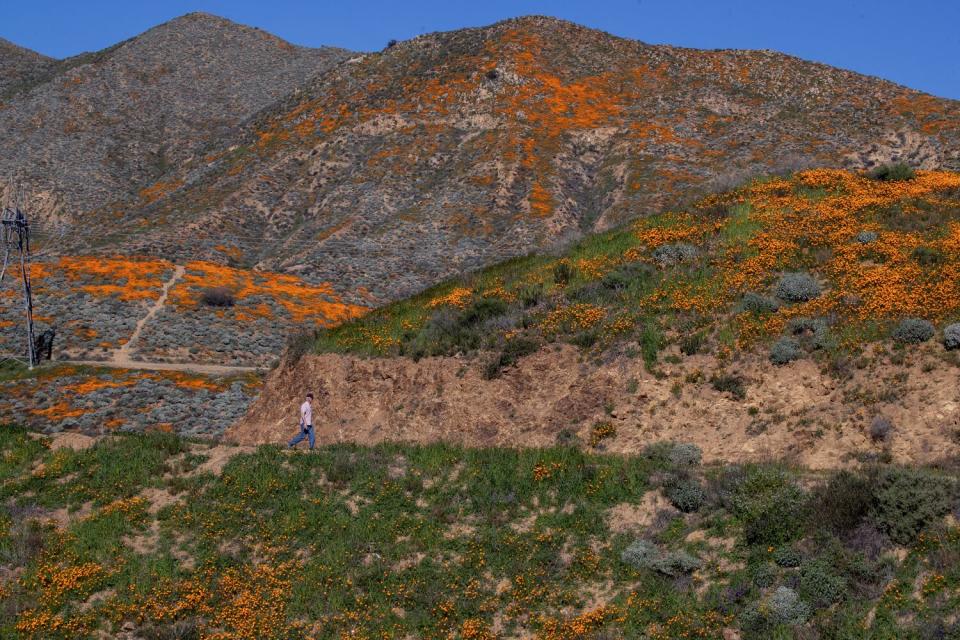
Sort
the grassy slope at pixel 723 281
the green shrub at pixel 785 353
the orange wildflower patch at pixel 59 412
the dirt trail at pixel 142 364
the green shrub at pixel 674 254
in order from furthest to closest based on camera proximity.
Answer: the dirt trail at pixel 142 364 → the orange wildflower patch at pixel 59 412 → the green shrub at pixel 674 254 → the grassy slope at pixel 723 281 → the green shrub at pixel 785 353

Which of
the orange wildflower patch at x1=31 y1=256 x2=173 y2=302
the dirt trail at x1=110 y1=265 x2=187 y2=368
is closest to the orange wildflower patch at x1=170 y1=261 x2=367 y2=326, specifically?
the dirt trail at x1=110 y1=265 x2=187 y2=368

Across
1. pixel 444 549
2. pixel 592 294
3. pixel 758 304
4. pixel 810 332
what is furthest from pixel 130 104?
pixel 444 549

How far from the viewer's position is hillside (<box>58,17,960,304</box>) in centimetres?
5403

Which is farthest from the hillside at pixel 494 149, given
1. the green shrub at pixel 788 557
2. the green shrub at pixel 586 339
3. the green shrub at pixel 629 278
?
the green shrub at pixel 788 557

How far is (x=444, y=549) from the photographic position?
629 inches

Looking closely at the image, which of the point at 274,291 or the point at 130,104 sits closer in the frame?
the point at 274,291

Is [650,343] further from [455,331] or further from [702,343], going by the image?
[455,331]

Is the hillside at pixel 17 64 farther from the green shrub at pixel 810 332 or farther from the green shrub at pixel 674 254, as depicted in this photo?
the green shrub at pixel 810 332

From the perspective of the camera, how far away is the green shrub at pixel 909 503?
12891 mm

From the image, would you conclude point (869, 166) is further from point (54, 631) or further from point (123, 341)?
point (54, 631)

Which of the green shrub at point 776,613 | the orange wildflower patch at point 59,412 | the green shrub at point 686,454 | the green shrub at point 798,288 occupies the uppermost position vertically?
the green shrub at point 798,288

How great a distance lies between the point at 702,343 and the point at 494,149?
41904 mm

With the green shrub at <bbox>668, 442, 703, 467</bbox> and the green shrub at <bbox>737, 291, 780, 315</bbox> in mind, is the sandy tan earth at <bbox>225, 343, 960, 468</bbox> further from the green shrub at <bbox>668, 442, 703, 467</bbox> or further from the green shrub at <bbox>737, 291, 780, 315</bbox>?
the green shrub at <bbox>737, 291, 780, 315</bbox>

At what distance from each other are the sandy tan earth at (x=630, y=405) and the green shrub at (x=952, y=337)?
29cm
